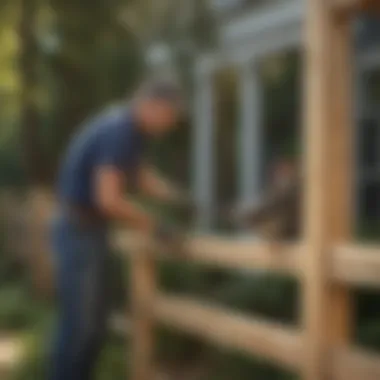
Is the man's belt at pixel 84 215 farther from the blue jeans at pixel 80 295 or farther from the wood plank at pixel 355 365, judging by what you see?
the wood plank at pixel 355 365

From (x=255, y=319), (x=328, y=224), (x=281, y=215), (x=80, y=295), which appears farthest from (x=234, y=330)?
(x=281, y=215)

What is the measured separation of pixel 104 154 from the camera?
11.0ft

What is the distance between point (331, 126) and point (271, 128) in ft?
12.3

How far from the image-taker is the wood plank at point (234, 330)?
2.90 meters

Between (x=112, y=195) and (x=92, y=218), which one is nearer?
(x=112, y=195)

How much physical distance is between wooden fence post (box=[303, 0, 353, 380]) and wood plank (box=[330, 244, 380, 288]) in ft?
0.12

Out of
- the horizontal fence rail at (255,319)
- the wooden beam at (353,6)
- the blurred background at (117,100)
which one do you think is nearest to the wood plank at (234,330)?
the horizontal fence rail at (255,319)

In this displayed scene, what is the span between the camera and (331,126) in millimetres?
2705

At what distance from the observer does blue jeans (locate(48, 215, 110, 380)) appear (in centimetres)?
339

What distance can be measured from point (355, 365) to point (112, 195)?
1018 millimetres

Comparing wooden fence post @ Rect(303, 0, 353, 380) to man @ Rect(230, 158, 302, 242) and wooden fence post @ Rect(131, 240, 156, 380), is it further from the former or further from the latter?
wooden fence post @ Rect(131, 240, 156, 380)

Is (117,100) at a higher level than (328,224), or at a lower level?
higher

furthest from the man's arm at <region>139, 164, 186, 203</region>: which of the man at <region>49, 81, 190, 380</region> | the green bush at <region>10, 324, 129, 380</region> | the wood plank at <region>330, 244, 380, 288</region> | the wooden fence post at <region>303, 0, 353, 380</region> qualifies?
the wood plank at <region>330, 244, 380, 288</region>

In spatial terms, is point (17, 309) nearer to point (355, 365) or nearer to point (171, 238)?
point (171, 238)
